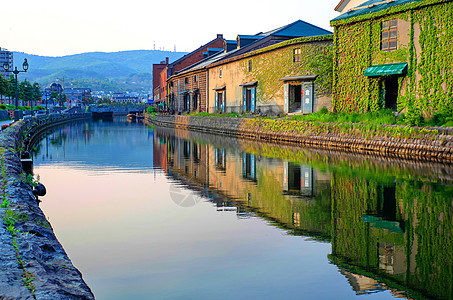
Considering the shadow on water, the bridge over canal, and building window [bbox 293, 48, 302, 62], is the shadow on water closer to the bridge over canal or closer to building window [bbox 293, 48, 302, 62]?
building window [bbox 293, 48, 302, 62]

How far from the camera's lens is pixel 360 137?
2622 cm

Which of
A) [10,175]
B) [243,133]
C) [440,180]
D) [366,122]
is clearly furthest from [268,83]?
[10,175]

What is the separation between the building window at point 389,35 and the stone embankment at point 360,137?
232 inches

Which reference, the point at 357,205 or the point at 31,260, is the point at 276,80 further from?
the point at 31,260

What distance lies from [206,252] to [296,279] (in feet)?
6.07

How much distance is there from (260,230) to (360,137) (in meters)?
17.9

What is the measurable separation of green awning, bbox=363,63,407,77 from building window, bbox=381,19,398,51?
3.79 ft

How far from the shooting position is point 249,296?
622 cm

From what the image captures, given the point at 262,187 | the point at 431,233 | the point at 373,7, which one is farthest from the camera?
the point at 373,7

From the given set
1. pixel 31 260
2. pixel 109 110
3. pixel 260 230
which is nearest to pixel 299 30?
pixel 260 230

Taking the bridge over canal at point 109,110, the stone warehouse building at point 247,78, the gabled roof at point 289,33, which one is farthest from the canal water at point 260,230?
the bridge over canal at point 109,110

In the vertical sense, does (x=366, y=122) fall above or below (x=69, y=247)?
above

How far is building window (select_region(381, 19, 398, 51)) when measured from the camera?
29188 millimetres

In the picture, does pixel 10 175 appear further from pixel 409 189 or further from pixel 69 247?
pixel 409 189
